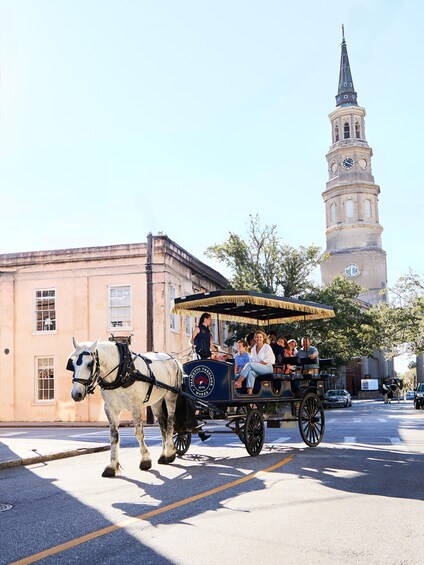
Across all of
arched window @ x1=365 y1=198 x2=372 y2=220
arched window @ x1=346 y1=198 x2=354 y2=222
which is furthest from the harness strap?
arched window @ x1=365 y1=198 x2=372 y2=220

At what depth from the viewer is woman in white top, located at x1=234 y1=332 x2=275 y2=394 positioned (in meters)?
12.9

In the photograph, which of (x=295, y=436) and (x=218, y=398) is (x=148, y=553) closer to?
(x=218, y=398)

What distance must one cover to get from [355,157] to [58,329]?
224 feet

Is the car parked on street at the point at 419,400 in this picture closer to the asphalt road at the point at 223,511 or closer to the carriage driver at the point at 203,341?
the asphalt road at the point at 223,511

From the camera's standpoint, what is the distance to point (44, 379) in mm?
33000

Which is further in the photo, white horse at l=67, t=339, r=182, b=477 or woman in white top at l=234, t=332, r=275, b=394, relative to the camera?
woman in white top at l=234, t=332, r=275, b=394

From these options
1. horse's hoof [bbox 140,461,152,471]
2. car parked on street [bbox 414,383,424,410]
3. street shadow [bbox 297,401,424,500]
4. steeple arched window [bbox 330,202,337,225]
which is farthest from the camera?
steeple arched window [bbox 330,202,337,225]

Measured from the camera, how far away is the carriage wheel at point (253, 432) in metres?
12.3

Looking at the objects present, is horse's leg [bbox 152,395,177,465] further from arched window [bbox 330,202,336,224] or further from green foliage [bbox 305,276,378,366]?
arched window [bbox 330,202,336,224]

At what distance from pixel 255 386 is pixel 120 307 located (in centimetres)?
2011

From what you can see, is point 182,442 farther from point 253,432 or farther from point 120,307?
point 120,307

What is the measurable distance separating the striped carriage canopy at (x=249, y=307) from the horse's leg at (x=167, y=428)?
2135 millimetres

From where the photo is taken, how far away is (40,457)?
1384 centimetres

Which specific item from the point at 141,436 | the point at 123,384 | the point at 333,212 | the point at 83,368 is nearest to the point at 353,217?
the point at 333,212
